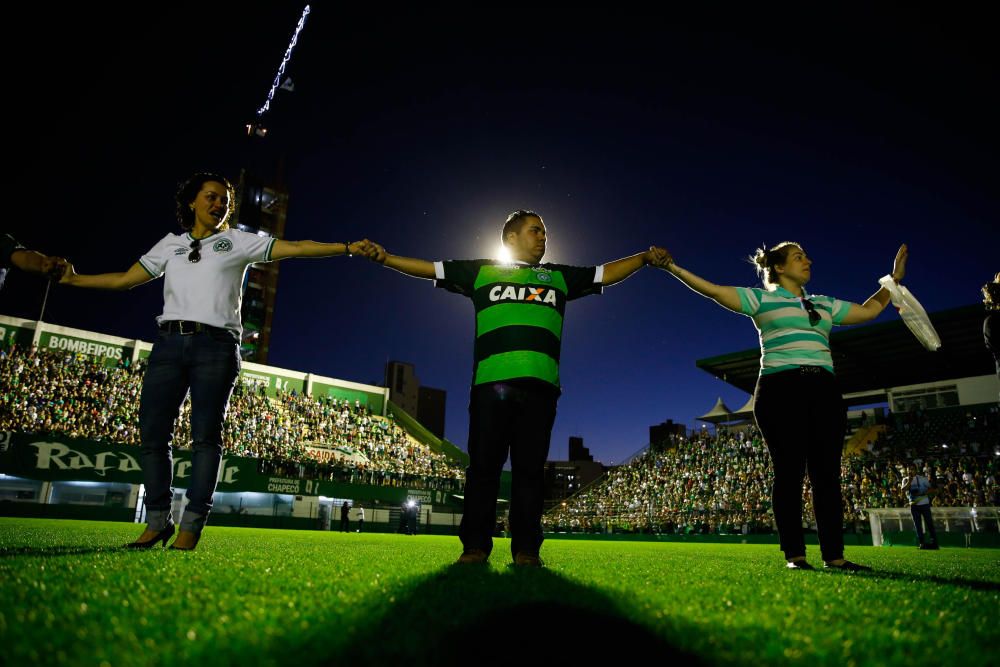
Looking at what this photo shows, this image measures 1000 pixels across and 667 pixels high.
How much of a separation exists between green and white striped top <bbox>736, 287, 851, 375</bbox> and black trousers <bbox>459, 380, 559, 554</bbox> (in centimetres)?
189

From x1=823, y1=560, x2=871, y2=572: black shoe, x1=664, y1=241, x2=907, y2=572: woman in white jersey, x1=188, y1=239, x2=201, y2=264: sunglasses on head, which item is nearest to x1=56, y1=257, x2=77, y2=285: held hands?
x1=188, y1=239, x2=201, y2=264: sunglasses on head

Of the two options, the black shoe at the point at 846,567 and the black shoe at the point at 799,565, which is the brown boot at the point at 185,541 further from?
the black shoe at the point at 846,567

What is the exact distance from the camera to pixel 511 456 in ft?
12.5

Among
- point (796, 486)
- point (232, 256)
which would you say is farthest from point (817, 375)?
point (232, 256)

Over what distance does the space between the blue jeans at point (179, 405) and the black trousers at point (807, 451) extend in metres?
3.92

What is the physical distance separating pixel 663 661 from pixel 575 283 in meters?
3.11

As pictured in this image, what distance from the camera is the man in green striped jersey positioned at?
3715mm

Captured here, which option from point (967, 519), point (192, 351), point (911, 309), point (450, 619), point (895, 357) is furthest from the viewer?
point (895, 357)

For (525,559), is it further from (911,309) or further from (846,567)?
(911,309)

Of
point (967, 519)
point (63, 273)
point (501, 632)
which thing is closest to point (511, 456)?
point (501, 632)

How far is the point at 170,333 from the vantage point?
13.4 feet

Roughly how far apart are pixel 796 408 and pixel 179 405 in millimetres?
4405

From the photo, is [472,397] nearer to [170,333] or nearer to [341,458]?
[170,333]

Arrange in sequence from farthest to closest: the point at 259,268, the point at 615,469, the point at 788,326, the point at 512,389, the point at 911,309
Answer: the point at 259,268
the point at 615,469
the point at 911,309
the point at 788,326
the point at 512,389
